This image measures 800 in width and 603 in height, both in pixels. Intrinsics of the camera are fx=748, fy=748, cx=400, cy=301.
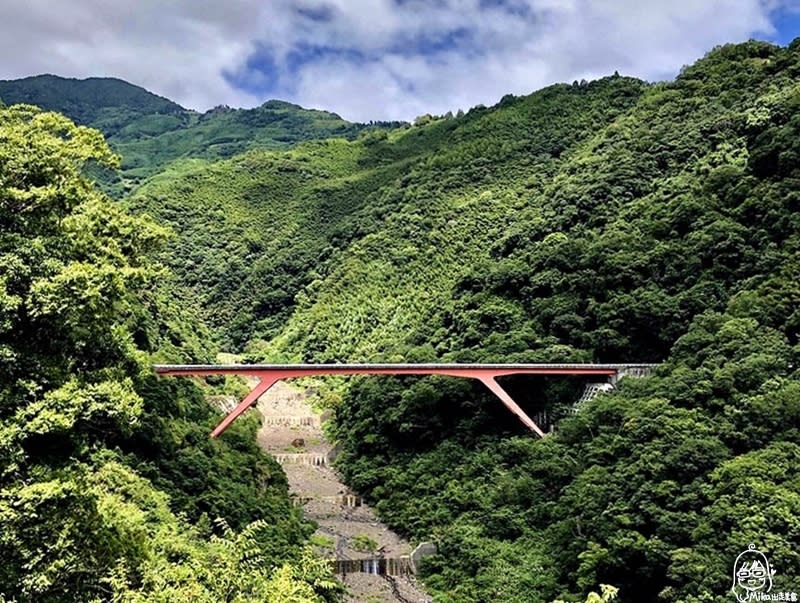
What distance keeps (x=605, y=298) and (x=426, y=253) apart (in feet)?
94.3

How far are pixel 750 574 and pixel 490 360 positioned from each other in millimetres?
20118

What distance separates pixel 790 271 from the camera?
2861 centimetres

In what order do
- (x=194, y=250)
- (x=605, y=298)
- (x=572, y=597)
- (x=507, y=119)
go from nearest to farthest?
(x=572, y=597), (x=605, y=298), (x=507, y=119), (x=194, y=250)

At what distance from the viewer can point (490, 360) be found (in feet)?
117

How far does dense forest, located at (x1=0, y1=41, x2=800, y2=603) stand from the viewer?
1206 centimetres

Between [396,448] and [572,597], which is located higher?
[396,448]

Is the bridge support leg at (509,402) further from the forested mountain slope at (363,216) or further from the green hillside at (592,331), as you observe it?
the forested mountain slope at (363,216)

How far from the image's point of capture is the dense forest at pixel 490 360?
39.6ft

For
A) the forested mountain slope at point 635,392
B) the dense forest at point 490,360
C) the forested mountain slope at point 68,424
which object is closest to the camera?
the forested mountain slope at point 68,424

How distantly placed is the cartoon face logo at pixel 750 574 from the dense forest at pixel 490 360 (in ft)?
0.90

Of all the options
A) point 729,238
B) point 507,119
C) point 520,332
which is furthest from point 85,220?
point 507,119

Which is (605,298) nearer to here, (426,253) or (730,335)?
(730,335)
